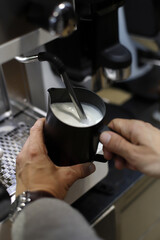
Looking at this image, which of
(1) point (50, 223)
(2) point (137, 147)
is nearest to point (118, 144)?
(2) point (137, 147)

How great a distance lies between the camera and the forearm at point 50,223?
0.41 meters

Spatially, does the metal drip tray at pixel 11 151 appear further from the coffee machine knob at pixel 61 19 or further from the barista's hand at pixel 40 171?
the coffee machine knob at pixel 61 19

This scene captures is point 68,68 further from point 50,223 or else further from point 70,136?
point 50,223

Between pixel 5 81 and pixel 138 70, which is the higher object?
pixel 5 81

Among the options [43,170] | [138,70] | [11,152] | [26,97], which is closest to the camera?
[43,170]

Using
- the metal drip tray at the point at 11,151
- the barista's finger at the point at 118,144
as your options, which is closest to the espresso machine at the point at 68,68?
the metal drip tray at the point at 11,151

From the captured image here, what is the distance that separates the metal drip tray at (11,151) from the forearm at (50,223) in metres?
0.14

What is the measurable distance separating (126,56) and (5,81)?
25cm

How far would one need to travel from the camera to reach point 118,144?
0.52 m

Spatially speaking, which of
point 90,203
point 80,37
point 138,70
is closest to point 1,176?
point 90,203

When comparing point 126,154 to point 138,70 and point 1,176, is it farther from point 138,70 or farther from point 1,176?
point 138,70

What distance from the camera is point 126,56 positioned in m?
0.72

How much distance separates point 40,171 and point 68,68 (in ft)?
1.03

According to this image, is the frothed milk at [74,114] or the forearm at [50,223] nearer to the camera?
the forearm at [50,223]
